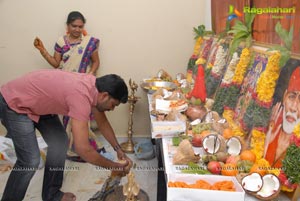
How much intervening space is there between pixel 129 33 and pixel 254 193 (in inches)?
100

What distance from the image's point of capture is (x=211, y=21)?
120 inches

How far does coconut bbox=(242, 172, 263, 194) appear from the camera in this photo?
123 cm

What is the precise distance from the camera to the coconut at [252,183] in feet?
4.02

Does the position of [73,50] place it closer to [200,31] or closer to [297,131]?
[200,31]

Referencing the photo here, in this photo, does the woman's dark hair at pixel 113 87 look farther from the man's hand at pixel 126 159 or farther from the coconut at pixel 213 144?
the coconut at pixel 213 144

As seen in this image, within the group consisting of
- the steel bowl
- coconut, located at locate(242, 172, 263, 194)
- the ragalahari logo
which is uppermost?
the ragalahari logo

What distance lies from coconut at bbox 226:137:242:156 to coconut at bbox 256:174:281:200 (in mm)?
315

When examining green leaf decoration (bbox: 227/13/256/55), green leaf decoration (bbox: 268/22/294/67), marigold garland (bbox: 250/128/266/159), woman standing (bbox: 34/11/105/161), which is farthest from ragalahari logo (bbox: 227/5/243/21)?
woman standing (bbox: 34/11/105/161)

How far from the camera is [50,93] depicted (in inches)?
70.5

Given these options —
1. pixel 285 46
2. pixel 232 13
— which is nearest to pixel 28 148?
pixel 285 46

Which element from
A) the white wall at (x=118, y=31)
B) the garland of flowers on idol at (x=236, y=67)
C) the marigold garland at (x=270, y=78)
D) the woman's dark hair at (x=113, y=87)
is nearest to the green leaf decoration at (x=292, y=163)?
the marigold garland at (x=270, y=78)

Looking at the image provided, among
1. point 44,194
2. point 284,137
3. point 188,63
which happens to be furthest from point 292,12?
point 44,194

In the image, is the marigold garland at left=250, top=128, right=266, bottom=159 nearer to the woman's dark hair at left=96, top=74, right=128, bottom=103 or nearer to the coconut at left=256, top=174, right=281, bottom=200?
the coconut at left=256, top=174, right=281, bottom=200

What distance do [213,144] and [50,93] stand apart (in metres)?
0.97
